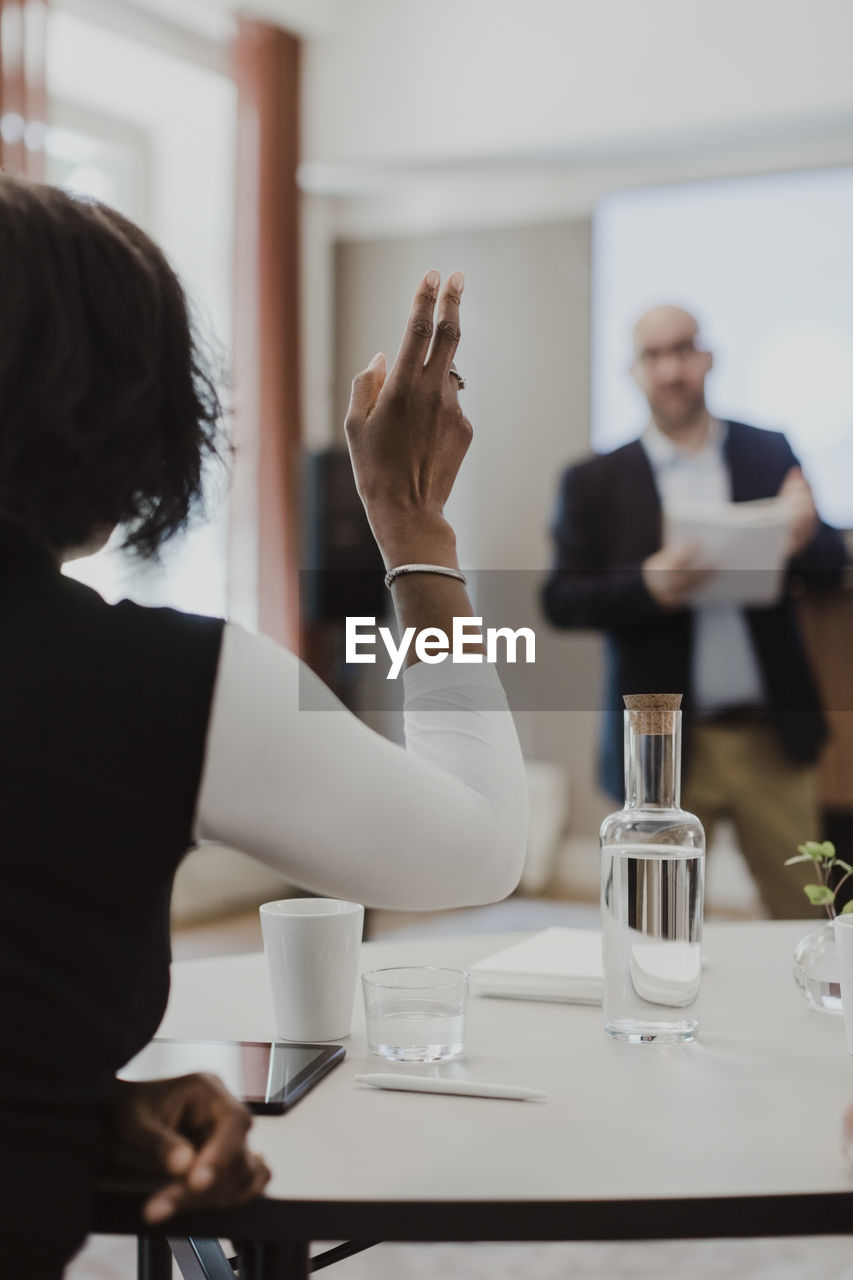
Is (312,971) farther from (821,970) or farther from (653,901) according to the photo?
(821,970)

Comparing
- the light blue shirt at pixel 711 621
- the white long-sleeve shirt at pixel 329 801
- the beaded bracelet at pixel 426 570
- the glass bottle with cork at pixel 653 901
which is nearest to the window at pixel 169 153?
the light blue shirt at pixel 711 621

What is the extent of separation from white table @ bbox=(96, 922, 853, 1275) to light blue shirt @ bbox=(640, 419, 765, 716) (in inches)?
81.7

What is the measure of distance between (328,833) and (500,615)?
437cm

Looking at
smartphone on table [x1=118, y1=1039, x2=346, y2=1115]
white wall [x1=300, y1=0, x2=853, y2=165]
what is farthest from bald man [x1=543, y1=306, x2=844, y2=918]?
smartphone on table [x1=118, y1=1039, x2=346, y2=1115]

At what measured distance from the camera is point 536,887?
4.89m

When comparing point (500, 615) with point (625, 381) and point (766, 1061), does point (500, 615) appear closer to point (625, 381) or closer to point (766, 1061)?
point (625, 381)

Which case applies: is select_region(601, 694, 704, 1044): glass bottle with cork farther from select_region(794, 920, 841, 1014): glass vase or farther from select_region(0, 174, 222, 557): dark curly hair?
select_region(0, 174, 222, 557): dark curly hair

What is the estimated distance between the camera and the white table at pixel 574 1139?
0.68 m

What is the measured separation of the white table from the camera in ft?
2.23

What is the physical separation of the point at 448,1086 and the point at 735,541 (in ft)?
10.0

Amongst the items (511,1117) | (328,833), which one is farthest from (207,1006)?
(328,833)

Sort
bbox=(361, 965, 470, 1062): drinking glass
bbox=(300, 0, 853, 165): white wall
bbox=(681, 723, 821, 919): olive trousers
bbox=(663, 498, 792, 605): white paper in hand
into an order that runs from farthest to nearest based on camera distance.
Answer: bbox=(300, 0, 853, 165): white wall
bbox=(663, 498, 792, 605): white paper in hand
bbox=(681, 723, 821, 919): olive trousers
bbox=(361, 965, 470, 1062): drinking glass

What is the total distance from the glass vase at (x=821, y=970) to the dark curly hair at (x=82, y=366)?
2.14 ft

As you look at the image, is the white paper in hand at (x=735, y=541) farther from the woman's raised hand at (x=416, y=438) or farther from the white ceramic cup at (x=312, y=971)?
the woman's raised hand at (x=416, y=438)
